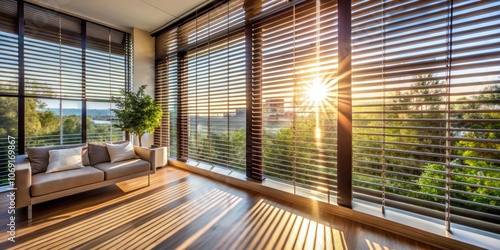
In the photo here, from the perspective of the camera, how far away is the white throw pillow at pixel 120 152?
133 inches

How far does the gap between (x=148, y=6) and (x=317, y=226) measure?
457 centimetres

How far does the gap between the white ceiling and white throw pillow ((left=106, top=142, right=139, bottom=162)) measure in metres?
2.62

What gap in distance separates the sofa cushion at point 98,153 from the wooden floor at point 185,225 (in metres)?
0.56

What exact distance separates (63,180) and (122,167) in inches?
27.8

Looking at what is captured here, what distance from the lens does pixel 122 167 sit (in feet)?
10.2

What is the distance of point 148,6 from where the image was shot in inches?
144

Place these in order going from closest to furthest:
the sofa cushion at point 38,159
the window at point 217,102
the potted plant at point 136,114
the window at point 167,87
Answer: the sofa cushion at point 38,159 < the window at point 217,102 < the potted plant at point 136,114 < the window at point 167,87

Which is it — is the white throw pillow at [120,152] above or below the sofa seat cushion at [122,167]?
above

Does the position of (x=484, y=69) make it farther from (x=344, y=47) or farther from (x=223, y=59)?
(x=223, y=59)

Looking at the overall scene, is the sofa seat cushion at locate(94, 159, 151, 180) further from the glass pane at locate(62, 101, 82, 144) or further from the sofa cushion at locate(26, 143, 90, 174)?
the glass pane at locate(62, 101, 82, 144)

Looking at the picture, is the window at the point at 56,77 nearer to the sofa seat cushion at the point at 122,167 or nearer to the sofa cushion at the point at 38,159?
the sofa cushion at the point at 38,159

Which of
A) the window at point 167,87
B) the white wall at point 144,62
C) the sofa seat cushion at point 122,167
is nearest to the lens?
the sofa seat cushion at point 122,167

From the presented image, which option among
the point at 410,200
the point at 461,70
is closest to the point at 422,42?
the point at 461,70

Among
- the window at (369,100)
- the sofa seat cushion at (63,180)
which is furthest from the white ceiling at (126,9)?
the sofa seat cushion at (63,180)
